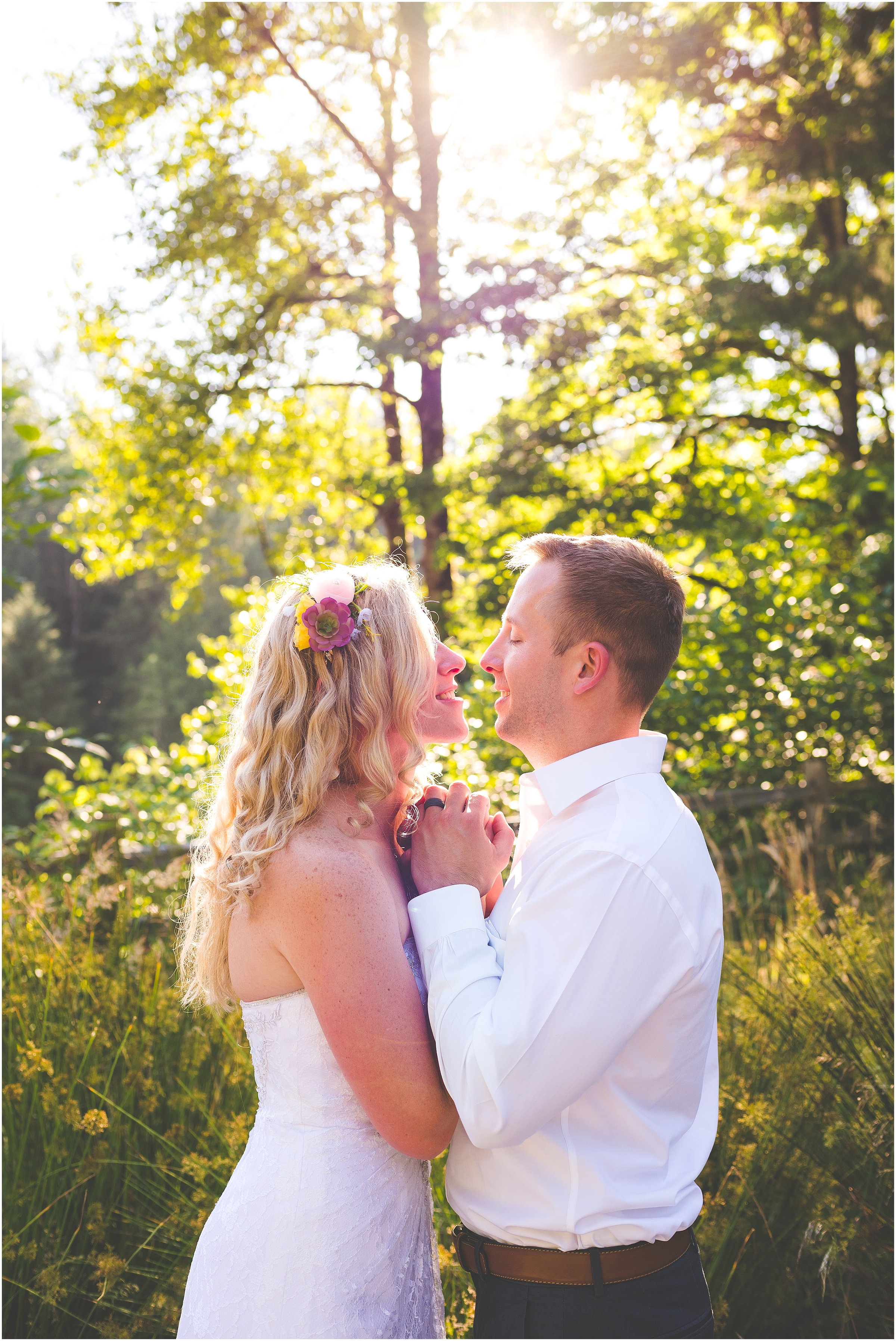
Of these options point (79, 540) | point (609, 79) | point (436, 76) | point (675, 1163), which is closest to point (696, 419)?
point (609, 79)

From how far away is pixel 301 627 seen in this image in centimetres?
204

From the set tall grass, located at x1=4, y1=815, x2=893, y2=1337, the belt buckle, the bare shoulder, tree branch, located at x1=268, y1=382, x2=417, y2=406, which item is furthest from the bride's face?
tree branch, located at x1=268, y1=382, x2=417, y2=406

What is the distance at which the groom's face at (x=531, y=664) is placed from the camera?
2033 mm

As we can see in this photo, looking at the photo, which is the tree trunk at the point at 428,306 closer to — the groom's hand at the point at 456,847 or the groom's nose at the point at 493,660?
the groom's nose at the point at 493,660

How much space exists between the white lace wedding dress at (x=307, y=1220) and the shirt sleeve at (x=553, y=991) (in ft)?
0.69

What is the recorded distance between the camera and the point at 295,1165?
1926 mm

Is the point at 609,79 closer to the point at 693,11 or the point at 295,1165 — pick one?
the point at 693,11

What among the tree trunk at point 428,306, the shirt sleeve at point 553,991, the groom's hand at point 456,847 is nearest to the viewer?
the shirt sleeve at point 553,991

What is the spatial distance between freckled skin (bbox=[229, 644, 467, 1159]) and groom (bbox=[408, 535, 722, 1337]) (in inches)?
3.4

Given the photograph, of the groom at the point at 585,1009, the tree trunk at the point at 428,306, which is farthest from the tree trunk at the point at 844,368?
the groom at the point at 585,1009

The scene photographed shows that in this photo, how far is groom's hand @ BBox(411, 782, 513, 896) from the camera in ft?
6.28

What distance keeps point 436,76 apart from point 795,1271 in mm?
12512

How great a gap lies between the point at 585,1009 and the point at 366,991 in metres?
0.46

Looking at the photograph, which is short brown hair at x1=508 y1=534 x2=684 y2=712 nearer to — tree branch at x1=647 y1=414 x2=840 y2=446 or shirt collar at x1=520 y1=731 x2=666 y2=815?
shirt collar at x1=520 y1=731 x2=666 y2=815
